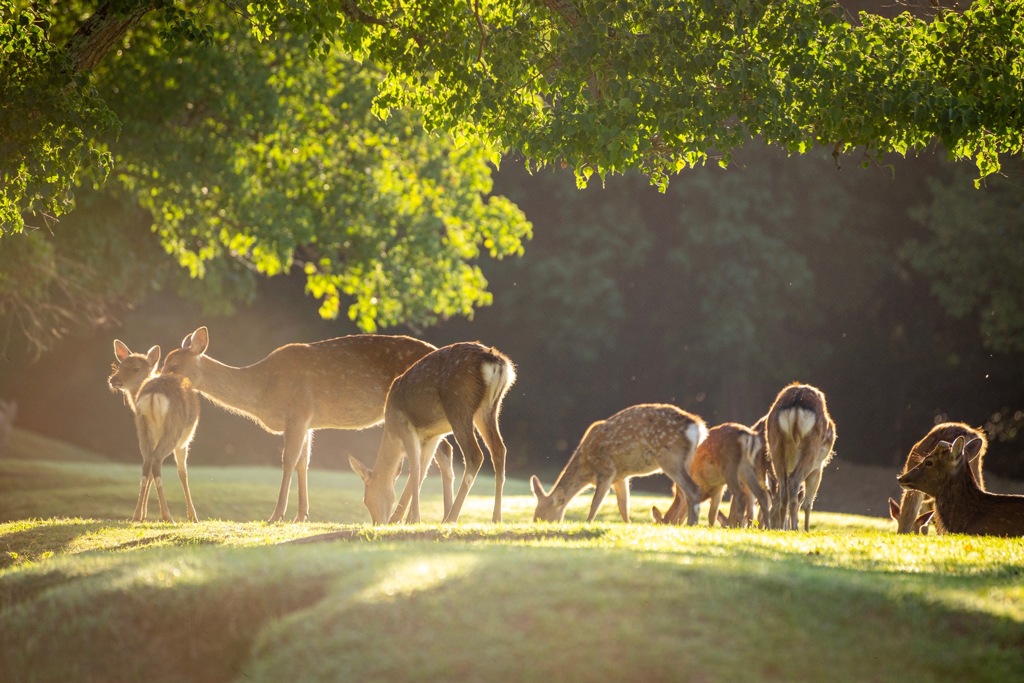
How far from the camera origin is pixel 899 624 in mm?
6113

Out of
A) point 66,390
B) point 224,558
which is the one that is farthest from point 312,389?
point 66,390

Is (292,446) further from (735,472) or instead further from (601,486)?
(735,472)

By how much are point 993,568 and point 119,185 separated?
589 inches

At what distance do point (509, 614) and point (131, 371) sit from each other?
984 centimetres

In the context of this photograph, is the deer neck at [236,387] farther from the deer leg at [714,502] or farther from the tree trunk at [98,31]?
the deer leg at [714,502]

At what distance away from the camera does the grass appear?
18.6 ft

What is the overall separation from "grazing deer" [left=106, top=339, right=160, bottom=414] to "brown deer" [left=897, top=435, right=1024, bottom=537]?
28.6ft

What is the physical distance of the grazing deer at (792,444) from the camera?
43.2 feet

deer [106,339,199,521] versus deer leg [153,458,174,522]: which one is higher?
deer [106,339,199,521]

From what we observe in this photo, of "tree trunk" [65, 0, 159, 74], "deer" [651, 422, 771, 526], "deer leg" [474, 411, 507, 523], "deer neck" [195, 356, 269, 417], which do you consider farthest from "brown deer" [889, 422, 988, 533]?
"tree trunk" [65, 0, 159, 74]

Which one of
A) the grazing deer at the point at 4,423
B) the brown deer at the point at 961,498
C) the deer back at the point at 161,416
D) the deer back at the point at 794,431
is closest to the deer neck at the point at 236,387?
the deer back at the point at 161,416

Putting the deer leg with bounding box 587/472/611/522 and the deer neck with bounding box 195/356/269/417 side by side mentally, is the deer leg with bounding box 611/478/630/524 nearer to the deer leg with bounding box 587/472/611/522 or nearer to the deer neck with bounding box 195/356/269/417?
the deer leg with bounding box 587/472/611/522

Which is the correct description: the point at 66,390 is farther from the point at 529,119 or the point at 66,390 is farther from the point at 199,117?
the point at 529,119

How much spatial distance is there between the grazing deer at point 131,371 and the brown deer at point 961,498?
871 cm
